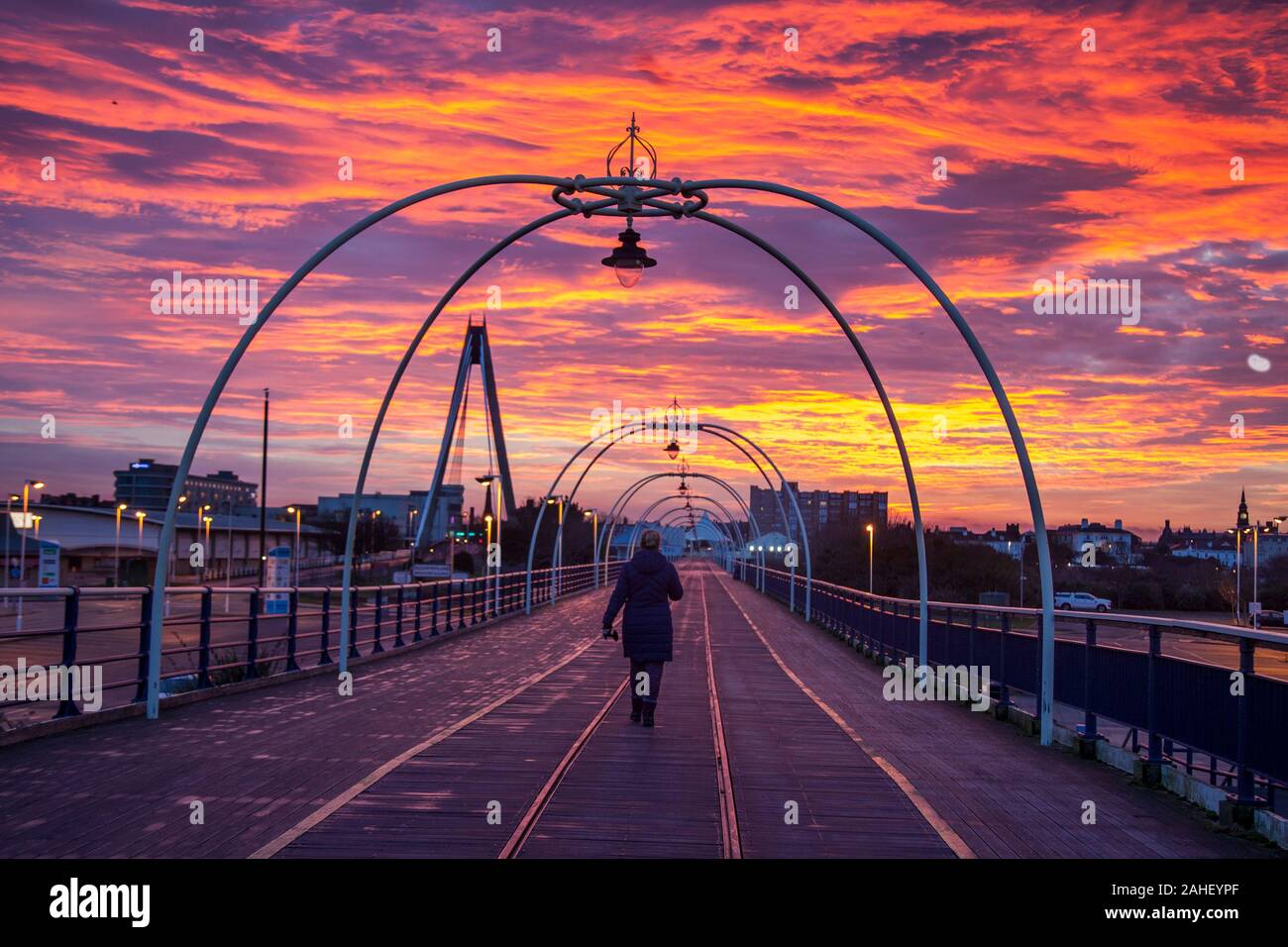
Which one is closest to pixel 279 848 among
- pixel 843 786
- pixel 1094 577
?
pixel 843 786

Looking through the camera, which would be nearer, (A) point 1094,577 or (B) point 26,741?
(B) point 26,741

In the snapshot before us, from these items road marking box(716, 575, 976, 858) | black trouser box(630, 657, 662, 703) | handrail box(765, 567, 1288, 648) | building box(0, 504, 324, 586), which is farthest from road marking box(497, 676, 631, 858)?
building box(0, 504, 324, 586)

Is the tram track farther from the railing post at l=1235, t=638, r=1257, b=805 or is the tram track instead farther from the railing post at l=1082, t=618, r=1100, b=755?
the railing post at l=1082, t=618, r=1100, b=755

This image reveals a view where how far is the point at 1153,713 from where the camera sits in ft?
33.2

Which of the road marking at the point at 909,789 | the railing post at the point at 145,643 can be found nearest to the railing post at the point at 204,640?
the railing post at the point at 145,643

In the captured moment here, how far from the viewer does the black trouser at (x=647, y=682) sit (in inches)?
530

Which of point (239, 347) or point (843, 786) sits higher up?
point (239, 347)

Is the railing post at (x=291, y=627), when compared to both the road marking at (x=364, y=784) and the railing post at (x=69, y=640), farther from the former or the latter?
the railing post at (x=69, y=640)

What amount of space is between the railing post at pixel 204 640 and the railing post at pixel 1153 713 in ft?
30.9

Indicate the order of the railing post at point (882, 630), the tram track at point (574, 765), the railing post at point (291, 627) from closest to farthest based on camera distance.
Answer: the tram track at point (574, 765) → the railing post at point (291, 627) → the railing post at point (882, 630)
